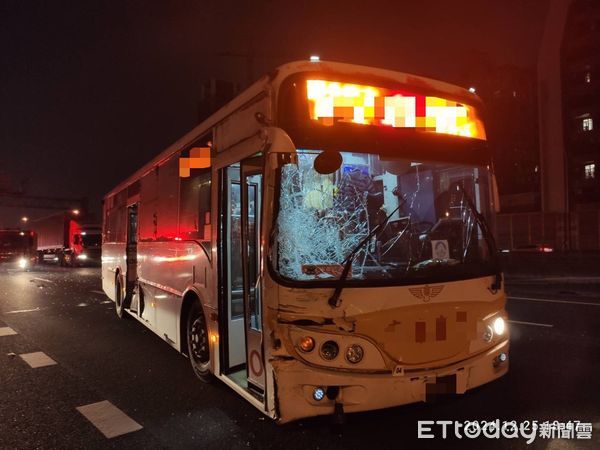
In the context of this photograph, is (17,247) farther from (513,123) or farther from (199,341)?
(513,123)

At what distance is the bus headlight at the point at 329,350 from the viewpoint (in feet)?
11.8

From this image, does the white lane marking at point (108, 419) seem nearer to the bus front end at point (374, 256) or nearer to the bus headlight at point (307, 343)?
the bus front end at point (374, 256)

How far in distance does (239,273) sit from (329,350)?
1.68 meters

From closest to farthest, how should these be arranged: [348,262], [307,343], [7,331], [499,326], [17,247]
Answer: [307,343]
[348,262]
[499,326]
[7,331]
[17,247]

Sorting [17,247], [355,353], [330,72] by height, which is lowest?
[355,353]

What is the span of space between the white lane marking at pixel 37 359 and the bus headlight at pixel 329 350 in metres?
4.91

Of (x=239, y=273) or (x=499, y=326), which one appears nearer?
(x=499, y=326)

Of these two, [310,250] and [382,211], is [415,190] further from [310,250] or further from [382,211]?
[310,250]

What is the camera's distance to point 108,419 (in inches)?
186

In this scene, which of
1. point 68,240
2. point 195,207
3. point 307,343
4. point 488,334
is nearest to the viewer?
point 307,343

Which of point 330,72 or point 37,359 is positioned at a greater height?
point 330,72

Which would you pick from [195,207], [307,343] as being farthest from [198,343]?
[307,343]

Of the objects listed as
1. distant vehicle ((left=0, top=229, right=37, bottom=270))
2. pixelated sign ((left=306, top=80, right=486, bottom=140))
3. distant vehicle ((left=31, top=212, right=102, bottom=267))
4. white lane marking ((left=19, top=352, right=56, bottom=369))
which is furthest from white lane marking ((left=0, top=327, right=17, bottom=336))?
distant vehicle ((left=0, top=229, right=37, bottom=270))

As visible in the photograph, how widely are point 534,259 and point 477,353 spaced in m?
17.1
